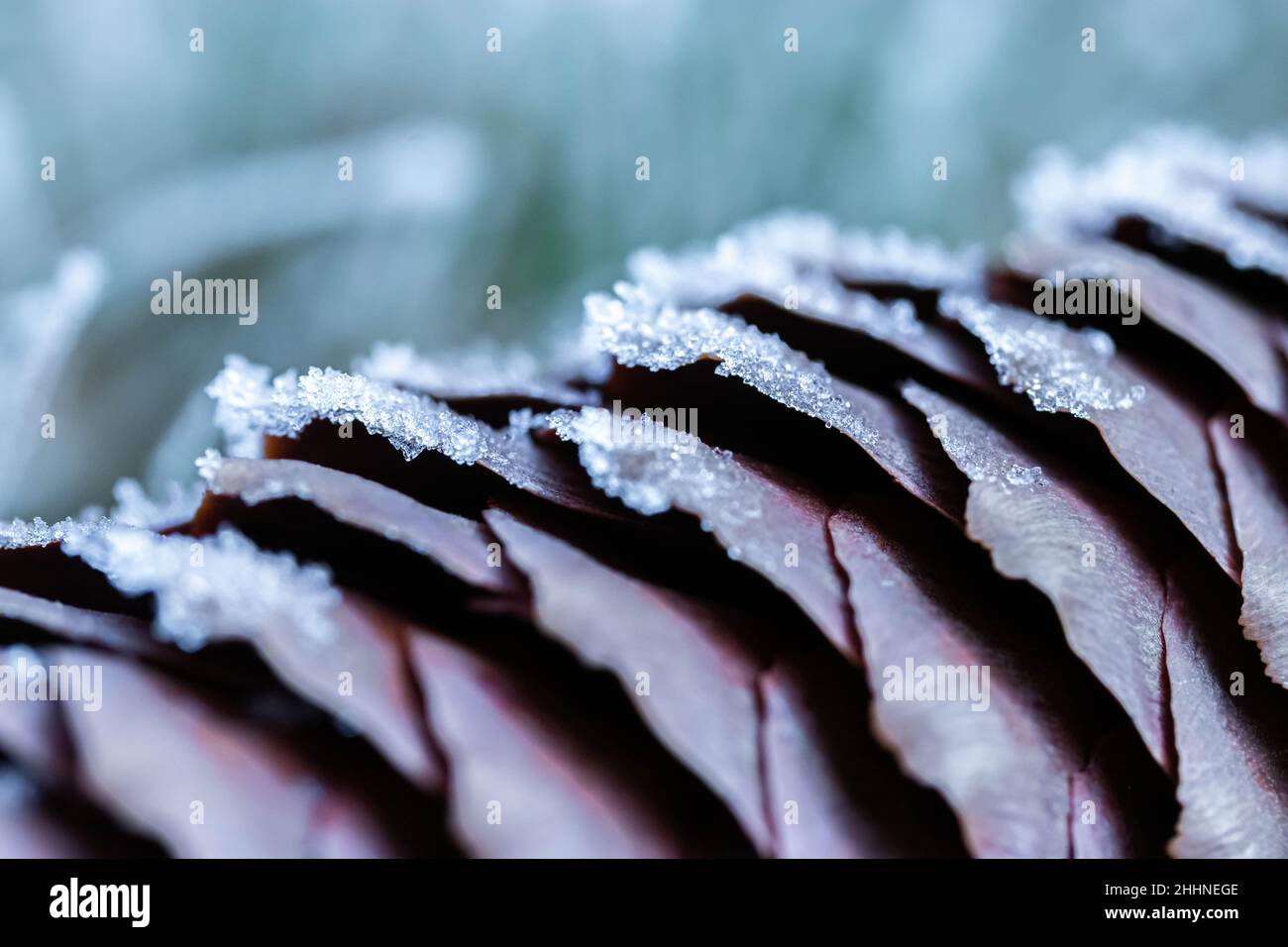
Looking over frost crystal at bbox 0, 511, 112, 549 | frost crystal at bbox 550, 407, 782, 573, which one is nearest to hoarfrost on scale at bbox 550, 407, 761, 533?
frost crystal at bbox 550, 407, 782, 573

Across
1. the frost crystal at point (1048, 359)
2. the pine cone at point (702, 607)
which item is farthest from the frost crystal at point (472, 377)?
the frost crystal at point (1048, 359)

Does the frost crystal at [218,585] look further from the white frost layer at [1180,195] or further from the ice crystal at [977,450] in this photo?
the white frost layer at [1180,195]

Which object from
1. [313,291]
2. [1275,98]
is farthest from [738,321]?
[1275,98]

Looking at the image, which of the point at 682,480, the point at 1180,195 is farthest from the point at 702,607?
the point at 1180,195

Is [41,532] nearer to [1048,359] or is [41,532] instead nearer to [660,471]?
[660,471]

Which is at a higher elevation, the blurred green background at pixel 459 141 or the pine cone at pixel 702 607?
the blurred green background at pixel 459 141

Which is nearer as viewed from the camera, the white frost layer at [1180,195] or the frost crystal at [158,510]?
the frost crystal at [158,510]

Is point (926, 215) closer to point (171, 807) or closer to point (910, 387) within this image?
point (910, 387)
